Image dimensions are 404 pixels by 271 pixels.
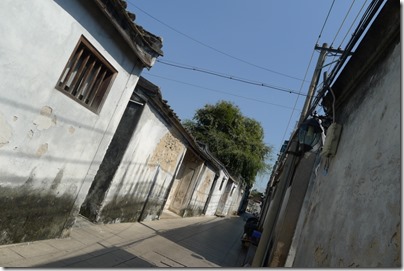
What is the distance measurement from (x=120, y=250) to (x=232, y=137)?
2363 centimetres

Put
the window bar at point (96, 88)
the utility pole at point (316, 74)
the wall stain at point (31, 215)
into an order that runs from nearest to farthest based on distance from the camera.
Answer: the wall stain at point (31, 215)
the window bar at point (96, 88)
the utility pole at point (316, 74)

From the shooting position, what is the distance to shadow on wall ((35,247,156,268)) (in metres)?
5.20

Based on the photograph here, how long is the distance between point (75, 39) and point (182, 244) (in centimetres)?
695

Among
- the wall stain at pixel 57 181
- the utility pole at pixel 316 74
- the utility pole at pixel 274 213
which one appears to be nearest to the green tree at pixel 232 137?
the utility pole at pixel 316 74

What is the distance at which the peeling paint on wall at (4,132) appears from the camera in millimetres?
4212

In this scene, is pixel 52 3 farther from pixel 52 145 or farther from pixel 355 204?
pixel 355 204

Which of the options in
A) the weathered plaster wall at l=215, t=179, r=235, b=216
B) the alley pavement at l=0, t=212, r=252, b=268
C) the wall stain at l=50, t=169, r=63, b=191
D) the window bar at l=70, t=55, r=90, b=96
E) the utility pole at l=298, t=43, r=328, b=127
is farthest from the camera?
the weathered plaster wall at l=215, t=179, r=235, b=216

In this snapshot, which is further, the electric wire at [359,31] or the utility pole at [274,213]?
the utility pole at [274,213]

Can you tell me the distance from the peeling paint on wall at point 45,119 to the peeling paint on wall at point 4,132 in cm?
47

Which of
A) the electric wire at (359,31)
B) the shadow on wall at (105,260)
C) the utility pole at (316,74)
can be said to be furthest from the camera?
the utility pole at (316,74)

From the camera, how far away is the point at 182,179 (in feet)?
57.2

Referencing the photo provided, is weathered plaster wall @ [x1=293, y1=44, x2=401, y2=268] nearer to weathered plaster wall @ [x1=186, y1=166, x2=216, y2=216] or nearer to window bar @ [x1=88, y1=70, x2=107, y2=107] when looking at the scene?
window bar @ [x1=88, y1=70, x2=107, y2=107]

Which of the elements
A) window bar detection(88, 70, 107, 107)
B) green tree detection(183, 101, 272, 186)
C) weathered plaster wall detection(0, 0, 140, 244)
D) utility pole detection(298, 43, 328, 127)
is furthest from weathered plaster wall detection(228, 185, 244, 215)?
window bar detection(88, 70, 107, 107)

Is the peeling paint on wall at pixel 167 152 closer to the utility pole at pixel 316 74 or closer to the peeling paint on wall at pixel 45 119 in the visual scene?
the utility pole at pixel 316 74
